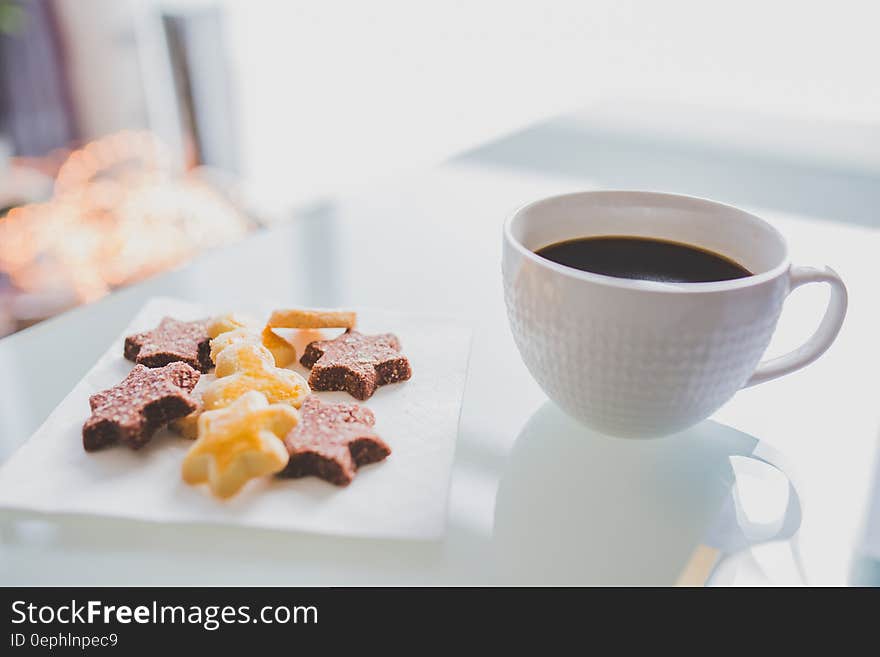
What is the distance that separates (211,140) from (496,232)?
2069 millimetres

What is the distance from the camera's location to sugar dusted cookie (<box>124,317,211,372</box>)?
65cm

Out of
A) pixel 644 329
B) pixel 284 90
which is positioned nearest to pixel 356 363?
pixel 644 329

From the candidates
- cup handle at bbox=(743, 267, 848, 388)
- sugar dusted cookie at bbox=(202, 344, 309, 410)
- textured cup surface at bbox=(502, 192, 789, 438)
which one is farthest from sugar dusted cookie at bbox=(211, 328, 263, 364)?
cup handle at bbox=(743, 267, 848, 388)

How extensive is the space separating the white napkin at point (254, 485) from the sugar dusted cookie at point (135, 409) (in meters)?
0.01

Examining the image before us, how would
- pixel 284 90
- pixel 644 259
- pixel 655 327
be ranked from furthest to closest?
pixel 284 90 < pixel 644 259 < pixel 655 327

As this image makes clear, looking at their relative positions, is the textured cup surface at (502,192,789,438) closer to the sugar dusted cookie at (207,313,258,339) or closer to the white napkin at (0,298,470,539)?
the white napkin at (0,298,470,539)

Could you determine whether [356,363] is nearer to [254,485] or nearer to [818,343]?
[254,485]

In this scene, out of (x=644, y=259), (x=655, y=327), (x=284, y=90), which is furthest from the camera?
(x=284, y=90)

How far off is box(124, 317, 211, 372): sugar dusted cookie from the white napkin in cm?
5

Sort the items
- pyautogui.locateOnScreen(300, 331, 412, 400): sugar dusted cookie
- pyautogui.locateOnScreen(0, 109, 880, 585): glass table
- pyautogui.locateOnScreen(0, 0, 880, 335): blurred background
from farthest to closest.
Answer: pyautogui.locateOnScreen(0, 0, 880, 335): blurred background, pyautogui.locateOnScreen(300, 331, 412, 400): sugar dusted cookie, pyautogui.locateOnScreen(0, 109, 880, 585): glass table

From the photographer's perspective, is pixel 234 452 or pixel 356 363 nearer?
pixel 234 452

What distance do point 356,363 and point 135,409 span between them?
0.54 feet

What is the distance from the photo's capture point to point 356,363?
0.63 meters
